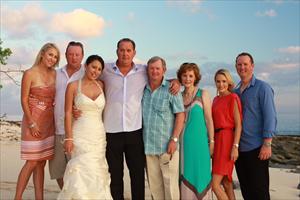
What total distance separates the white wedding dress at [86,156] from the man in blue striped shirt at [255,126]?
2.11 m

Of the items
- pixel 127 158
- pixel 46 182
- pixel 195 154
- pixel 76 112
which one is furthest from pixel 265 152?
pixel 46 182

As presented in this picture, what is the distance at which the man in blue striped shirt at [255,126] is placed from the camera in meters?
5.82

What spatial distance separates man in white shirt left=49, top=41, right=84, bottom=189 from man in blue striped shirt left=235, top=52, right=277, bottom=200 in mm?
2430

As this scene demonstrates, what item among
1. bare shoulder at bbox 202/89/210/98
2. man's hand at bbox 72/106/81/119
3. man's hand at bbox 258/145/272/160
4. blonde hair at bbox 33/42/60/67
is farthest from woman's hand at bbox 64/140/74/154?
man's hand at bbox 258/145/272/160

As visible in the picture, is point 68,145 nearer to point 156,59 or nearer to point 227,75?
point 156,59

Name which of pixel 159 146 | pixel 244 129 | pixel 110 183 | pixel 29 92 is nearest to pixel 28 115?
pixel 29 92

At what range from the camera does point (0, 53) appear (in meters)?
12.5

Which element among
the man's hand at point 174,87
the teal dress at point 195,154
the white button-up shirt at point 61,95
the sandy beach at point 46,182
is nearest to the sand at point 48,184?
the sandy beach at point 46,182

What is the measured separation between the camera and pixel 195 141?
19.2 feet

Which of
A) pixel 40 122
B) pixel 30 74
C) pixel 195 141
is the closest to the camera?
pixel 195 141

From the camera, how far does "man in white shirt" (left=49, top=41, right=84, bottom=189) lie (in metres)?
6.17

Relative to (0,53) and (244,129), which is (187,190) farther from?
(0,53)

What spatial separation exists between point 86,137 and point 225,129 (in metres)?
2.03

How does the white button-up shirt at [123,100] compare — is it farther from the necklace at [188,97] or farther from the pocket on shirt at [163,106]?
the necklace at [188,97]
